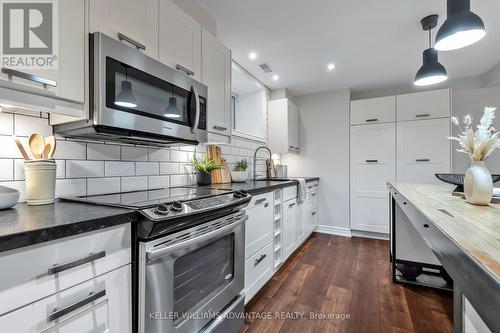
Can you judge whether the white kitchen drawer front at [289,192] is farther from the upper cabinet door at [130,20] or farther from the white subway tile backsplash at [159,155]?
the upper cabinet door at [130,20]

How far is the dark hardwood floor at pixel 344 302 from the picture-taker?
5.43ft

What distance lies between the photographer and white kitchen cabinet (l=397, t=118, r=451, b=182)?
10.6ft

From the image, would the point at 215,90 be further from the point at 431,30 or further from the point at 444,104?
the point at 444,104

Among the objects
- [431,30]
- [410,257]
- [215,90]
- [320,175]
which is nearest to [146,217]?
[215,90]

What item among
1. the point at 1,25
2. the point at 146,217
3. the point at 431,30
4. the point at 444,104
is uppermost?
the point at 431,30

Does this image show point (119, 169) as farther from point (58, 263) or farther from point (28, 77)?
point (58, 263)

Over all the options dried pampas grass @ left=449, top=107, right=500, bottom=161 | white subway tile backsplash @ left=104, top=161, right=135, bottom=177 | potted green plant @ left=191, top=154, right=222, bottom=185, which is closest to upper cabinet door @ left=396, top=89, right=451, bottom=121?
dried pampas grass @ left=449, top=107, right=500, bottom=161

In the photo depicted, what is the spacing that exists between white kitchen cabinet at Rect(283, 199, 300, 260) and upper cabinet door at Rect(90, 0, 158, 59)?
6.29 ft

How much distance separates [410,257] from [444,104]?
227cm

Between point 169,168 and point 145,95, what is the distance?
74 centimetres

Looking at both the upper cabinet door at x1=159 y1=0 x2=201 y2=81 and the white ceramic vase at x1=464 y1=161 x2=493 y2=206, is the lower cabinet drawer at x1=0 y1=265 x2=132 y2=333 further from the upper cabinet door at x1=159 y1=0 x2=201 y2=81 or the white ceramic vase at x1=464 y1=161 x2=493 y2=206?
the white ceramic vase at x1=464 y1=161 x2=493 y2=206

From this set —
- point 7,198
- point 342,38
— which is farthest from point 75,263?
point 342,38

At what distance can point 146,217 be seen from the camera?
0.92m

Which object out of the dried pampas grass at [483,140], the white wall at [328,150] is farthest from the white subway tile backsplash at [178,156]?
the white wall at [328,150]
